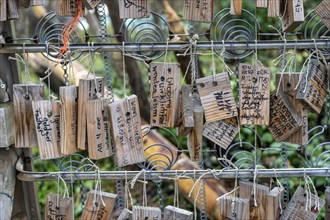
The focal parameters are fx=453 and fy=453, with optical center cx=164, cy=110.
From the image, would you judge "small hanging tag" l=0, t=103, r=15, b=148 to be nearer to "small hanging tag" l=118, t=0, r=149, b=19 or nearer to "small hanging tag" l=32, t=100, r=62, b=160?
"small hanging tag" l=32, t=100, r=62, b=160

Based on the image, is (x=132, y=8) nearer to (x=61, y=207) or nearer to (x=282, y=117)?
(x=282, y=117)

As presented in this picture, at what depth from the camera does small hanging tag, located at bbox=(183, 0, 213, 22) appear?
4.96 feet

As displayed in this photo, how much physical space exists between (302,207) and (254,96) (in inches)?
17.1

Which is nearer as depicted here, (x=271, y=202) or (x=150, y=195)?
(x=271, y=202)

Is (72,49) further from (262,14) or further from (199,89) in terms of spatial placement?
(262,14)

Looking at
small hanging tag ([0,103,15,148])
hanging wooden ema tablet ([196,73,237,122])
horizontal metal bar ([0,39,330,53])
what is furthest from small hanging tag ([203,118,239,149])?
small hanging tag ([0,103,15,148])

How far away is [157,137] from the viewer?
9.23 feet

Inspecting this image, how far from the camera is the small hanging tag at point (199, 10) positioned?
1512mm

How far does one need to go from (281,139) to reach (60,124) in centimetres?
77

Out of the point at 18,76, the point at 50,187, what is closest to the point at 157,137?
the point at 50,187

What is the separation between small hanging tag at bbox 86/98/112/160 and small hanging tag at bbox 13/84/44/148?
20cm

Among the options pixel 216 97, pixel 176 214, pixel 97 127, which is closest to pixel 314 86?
pixel 216 97

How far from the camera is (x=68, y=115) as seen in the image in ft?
5.05

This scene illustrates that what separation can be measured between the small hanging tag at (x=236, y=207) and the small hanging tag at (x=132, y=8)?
699 mm
